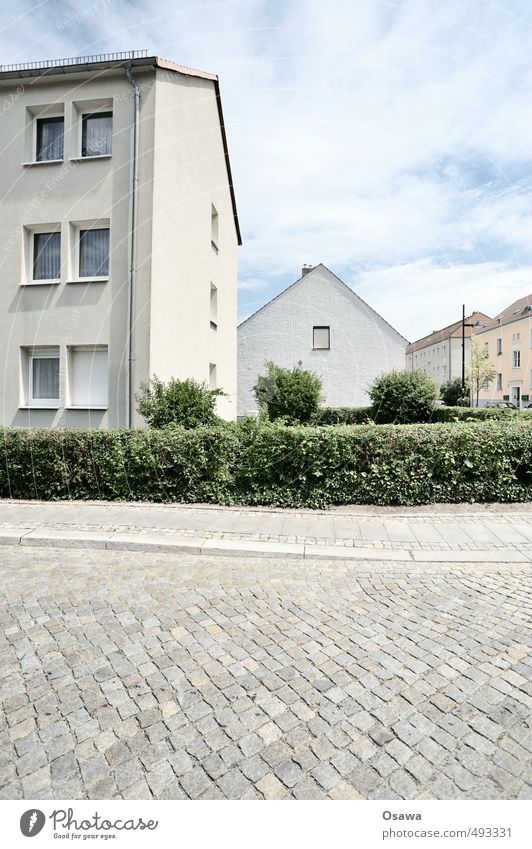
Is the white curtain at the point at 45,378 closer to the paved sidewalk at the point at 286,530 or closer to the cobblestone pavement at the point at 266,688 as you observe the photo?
the paved sidewalk at the point at 286,530

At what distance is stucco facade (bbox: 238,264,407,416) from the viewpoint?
28938mm

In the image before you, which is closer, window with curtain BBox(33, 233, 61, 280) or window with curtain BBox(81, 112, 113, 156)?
window with curtain BBox(81, 112, 113, 156)

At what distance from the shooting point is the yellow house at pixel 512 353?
4456 centimetres

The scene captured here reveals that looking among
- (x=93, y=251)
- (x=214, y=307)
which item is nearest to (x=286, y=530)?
(x=93, y=251)

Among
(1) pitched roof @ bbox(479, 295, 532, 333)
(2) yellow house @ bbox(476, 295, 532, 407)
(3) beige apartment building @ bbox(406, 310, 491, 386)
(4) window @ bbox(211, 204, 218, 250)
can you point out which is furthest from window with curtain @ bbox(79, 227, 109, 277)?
(3) beige apartment building @ bbox(406, 310, 491, 386)

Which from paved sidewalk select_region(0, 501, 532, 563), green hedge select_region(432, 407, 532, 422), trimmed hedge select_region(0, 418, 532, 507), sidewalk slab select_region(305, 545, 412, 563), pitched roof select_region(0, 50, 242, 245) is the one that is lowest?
sidewalk slab select_region(305, 545, 412, 563)

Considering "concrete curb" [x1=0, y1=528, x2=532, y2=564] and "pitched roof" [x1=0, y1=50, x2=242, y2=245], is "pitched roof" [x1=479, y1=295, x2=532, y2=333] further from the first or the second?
"concrete curb" [x1=0, y1=528, x2=532, y2=564]

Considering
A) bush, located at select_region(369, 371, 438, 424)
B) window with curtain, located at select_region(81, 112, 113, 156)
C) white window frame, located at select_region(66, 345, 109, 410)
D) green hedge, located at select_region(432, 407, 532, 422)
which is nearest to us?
white window frame, located at select_region(66, 345, 109, 410)

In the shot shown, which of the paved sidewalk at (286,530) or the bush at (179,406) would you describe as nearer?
the paved sidewalk at (286,530)

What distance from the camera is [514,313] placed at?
1893 inches

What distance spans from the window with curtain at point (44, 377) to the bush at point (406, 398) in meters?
12.0
